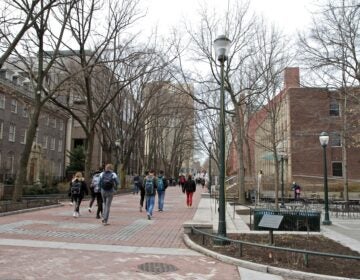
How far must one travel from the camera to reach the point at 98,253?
372 inches

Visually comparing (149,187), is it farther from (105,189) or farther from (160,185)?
(160,185)

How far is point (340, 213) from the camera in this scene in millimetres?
22312

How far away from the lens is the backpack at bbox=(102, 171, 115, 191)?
46.6 ft

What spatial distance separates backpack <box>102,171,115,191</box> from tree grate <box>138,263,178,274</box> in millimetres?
6024

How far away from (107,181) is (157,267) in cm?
633

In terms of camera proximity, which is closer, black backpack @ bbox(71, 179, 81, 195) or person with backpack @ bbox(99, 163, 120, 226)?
person with backpack @ bbox(99, 163, 120, 226)

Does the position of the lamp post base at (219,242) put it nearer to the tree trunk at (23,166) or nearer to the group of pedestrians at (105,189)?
the group of pedestrians at (105,189)

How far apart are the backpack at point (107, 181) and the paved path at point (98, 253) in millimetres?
1203

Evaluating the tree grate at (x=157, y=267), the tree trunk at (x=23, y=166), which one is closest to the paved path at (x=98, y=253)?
the tree grate at (x=157, y=267)

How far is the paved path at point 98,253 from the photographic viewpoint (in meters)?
7.64

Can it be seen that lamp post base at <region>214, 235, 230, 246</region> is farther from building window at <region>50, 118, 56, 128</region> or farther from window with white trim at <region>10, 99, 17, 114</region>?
building window at <region>50, 118, 56, 128</region>

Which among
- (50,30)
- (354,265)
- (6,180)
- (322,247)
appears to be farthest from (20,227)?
(6,180)

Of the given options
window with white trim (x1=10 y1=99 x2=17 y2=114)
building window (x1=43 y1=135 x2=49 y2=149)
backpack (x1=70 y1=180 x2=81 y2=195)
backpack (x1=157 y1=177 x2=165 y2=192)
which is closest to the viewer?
backpack (x1=70 y1=180 x2=81 y2=195)

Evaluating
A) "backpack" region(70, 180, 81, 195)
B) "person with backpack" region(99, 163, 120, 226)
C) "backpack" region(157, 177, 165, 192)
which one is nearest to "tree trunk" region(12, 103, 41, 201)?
"backpack" region(70, 180, 81, 195)
